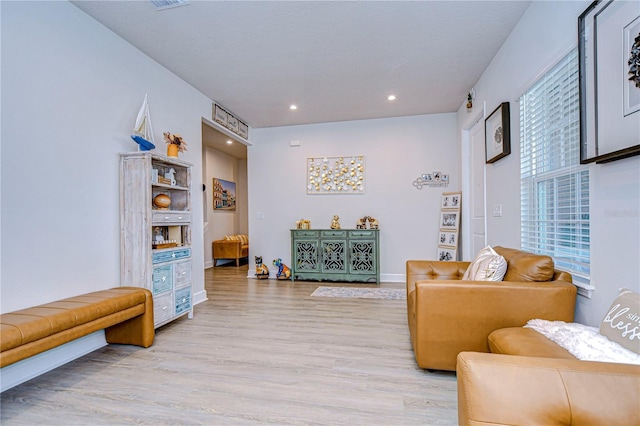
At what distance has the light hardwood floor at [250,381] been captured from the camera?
162 centimetres

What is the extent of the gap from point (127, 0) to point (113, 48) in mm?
609

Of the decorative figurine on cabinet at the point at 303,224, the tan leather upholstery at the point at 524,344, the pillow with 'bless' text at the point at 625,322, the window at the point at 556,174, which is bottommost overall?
the tan leather upholstery at the point at 524,344

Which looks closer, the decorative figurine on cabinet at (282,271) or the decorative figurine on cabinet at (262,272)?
the decorative figurine on cabinet at (282,271)

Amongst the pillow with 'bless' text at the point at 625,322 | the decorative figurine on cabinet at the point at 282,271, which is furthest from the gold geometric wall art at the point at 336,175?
the pillow with 'bless' text at the point at 625,322

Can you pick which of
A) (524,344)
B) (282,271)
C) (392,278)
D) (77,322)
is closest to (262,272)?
(282,271)

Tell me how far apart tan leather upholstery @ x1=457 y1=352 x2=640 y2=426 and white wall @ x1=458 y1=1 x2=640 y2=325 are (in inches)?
34.8

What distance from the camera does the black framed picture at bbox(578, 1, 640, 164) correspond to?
4.43 ft

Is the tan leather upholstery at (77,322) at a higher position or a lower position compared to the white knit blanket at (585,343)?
lower

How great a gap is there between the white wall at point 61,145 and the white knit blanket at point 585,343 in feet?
10.5

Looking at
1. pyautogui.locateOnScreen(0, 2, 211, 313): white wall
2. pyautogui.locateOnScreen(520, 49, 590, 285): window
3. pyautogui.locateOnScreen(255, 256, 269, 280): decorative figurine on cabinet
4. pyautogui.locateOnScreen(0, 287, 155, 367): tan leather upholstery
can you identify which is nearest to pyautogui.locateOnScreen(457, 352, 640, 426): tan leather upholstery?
pyautogui.locateOnScreen(520, 49, 590, 285): window

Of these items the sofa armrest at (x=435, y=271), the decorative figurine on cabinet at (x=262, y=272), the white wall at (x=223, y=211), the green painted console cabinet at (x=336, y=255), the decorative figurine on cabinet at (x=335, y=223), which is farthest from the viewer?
the white wall at (x=223, y=211)

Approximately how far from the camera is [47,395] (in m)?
1.83

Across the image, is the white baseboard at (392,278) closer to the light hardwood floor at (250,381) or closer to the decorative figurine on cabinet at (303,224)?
the decorative figurine on cabinet at (303,224)

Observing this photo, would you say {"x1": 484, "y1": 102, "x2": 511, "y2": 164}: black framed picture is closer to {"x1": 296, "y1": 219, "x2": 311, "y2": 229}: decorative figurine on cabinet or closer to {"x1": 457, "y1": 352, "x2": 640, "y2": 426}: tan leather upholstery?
{"x1": 457, "y1": 352, "x2": 640, "y2": 426}: tan leather upholstery
